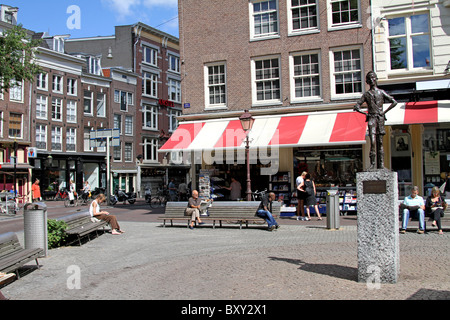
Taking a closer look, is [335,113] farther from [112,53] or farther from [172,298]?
[112,53]

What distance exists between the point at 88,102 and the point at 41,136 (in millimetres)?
7075

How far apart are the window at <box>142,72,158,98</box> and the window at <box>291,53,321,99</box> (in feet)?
112

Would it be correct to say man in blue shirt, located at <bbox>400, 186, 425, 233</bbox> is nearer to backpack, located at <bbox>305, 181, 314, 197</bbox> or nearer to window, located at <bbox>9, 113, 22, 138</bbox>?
backpack, located at <bbox>305, 181, 314, 197</bbox>

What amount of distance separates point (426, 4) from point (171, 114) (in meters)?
41.1

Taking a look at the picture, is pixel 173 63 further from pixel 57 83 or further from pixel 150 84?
pixel 57 83

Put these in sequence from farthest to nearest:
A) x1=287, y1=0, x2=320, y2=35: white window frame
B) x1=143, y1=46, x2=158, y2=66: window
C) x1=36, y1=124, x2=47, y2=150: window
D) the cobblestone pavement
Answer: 1. x1=143, y1=46, x2=158, y2=66: window
2. x1=36, y1=124, x2=47, y2=150: window
3. x1=287, y1=0, x2=320, y2=35: white window frame
4. the cobblestone pavement

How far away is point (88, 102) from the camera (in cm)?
4584

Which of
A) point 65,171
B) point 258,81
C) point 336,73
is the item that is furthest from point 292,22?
point 65,171

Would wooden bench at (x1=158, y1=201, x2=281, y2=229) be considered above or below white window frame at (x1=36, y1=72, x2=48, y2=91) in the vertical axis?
below

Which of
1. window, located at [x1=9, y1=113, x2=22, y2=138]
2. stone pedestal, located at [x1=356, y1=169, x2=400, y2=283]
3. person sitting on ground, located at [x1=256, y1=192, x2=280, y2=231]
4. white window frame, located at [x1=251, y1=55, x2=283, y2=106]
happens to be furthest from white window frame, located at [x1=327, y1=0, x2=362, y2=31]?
window, located at [x1=9, y1=113, x2=22, y2=138]

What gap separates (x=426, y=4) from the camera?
18.8 metres

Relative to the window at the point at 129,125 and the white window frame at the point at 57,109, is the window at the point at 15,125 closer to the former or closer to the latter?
the white window frame at the point at 57,109

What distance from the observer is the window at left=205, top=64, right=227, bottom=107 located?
890 inches
